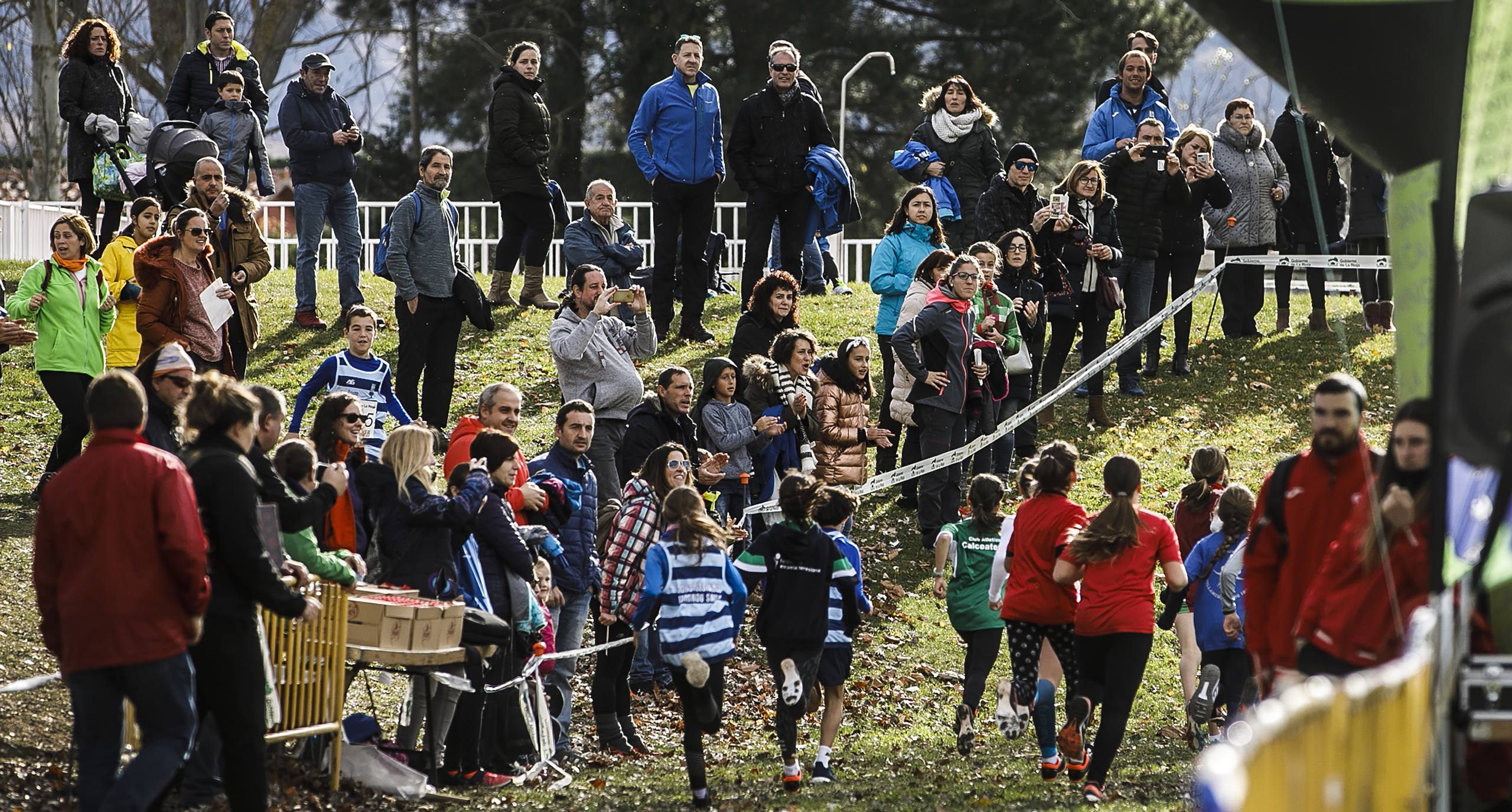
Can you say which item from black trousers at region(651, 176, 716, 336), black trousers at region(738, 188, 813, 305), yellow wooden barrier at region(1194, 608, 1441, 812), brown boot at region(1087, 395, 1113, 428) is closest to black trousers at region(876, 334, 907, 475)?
brown boot at region(1087, 395, 1113, 428)

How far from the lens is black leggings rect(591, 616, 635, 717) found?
9320mm

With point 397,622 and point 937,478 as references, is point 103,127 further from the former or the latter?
point 397,622

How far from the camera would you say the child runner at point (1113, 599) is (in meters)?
8.28

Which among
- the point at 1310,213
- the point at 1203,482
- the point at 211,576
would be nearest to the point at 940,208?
the point at 1310,213

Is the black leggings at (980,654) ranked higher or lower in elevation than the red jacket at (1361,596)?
lower

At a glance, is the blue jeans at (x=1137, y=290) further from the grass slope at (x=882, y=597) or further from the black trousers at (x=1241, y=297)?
the black trousers at (x=1241, y=297)

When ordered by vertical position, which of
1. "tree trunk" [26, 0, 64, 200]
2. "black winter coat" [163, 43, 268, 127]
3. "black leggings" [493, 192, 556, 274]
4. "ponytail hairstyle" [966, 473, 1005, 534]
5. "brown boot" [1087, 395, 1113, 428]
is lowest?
"ponytail hairstyle" [966, 473, 1005, 534]

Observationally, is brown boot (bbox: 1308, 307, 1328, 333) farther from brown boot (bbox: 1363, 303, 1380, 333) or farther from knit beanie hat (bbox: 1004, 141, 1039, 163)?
knit beanie hat (bbox: 1004, 141, 1039, 163)

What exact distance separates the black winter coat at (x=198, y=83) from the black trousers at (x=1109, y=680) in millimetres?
10358

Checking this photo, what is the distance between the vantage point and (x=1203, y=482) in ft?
33.2

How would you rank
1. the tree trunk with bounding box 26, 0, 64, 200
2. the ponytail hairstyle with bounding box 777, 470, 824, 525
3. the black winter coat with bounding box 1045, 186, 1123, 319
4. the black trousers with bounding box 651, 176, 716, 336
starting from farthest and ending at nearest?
the tree trunk with bounding box 26, 0, 64, 200
the black trousers with bounding box 651, 176, 716, 336
the black winter coat with bounding box 1045, 186, 1123, 319
the ponytail hairstyle with bounding box 777, 470, 824, 525

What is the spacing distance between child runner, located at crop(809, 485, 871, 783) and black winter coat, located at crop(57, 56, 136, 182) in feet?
31.1

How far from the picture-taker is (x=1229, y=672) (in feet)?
31.2

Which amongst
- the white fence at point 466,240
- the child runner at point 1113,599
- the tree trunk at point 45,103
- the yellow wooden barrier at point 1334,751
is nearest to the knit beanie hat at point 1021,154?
the child runner at point 1113,599
